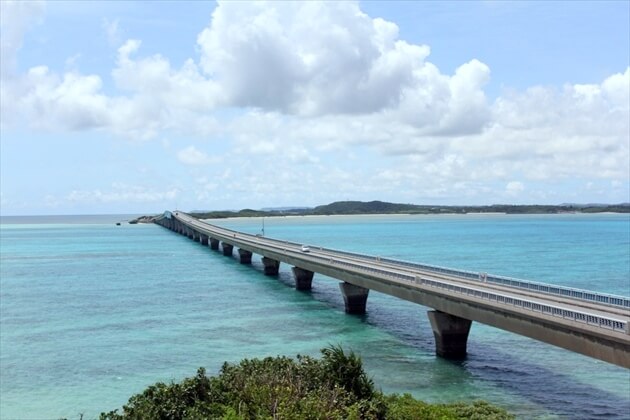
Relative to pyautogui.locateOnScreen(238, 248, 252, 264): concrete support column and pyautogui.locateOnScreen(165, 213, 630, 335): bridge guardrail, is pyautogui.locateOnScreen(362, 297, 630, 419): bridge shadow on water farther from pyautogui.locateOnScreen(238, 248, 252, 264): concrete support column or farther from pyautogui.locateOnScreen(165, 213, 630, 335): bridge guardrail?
pyautogui.locateOnScreen(238, 248, 252, 264): concrete support column

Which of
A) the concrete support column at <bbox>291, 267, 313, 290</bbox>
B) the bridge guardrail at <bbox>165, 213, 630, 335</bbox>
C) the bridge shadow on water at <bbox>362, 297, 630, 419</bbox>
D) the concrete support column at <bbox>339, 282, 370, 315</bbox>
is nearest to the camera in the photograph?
the bridge guardrail at <bbox>165, 213, 630, 335</bbox>

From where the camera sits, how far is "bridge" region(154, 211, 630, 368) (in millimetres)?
25578

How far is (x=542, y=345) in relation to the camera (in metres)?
40.8

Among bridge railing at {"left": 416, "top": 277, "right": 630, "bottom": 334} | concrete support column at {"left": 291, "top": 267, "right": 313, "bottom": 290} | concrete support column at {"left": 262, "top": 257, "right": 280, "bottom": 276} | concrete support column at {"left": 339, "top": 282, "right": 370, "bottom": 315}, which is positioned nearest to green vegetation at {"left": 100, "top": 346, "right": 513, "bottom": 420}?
bridge railing at {"left": 416, "top": 277, "right": 630, "bottom": 334}

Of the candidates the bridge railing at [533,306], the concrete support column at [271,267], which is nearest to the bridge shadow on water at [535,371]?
the bridge railing at [533,306]

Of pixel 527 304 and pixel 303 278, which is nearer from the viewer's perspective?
pixel 527 304

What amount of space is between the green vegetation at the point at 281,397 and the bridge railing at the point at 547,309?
253 inches

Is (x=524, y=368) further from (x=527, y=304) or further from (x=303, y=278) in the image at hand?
(x=303, y=278)

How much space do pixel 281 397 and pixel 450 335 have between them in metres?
21.6

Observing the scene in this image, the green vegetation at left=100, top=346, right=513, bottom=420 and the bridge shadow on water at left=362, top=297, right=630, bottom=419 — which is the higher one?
the green vegetation at left=100, top=346, right=513, bottom=420

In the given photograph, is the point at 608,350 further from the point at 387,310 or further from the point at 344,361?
the point at 387,310

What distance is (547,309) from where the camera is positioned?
29281 mm

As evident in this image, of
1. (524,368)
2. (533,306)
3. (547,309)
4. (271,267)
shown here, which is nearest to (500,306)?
(533,306)

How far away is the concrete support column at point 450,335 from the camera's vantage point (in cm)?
3709
